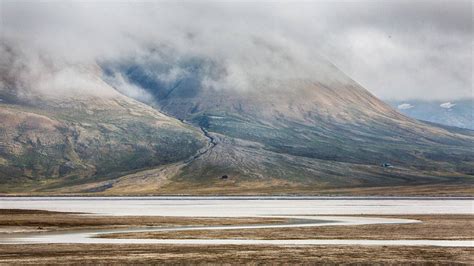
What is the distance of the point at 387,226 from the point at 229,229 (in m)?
19.1

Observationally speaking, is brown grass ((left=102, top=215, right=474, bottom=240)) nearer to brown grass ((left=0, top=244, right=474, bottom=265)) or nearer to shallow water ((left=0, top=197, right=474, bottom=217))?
brown grass ((left=0, top=244, right=474, bottom=265))

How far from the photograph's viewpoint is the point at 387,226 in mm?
83125

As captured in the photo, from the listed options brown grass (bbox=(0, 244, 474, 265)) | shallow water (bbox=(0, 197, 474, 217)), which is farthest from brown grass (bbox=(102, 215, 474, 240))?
shallow water (bbox=(0, 197, 474, 217))

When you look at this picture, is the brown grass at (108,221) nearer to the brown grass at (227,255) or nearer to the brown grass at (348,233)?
the brown grass at (348,233)

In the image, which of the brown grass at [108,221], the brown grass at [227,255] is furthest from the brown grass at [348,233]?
the brown grass at [108,221]

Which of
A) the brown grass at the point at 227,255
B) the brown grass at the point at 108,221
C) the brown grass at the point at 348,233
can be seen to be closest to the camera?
the brown grass at the point at 227,255

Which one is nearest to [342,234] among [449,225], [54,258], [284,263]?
[449,225]

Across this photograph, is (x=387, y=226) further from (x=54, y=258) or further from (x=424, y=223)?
(x=54, y=258)

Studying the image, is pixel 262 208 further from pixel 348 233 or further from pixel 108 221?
pixel 348 233

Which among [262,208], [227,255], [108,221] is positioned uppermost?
[262,208]

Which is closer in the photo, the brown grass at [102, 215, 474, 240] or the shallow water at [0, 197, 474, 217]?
the brown grass at [102, 215, 474, 240]

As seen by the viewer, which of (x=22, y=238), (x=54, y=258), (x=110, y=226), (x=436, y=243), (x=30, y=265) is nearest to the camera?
(x=30, y=265)

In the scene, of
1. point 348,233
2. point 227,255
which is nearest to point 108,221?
point 348,233

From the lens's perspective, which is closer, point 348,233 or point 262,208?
point 348,233
